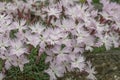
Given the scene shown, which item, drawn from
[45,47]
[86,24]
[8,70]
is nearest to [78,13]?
[86,24]

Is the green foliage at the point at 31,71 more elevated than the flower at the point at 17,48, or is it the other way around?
the flower at the point at 17,48

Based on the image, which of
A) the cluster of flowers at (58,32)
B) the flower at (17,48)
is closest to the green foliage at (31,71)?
the cluster of flowers at (58,32)

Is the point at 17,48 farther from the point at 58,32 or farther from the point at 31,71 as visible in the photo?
the point at 31,71

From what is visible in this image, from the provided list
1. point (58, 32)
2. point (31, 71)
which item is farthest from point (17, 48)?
point (31, 71)

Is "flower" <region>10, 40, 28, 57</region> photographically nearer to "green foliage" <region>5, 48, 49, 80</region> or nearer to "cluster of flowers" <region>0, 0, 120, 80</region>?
"cluster of flowers" <region>0, 0, 120, 80</region>

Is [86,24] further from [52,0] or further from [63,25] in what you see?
[52,0]

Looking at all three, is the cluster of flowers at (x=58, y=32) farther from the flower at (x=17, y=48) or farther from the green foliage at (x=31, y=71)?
the green foliage at (x=31, y=71)

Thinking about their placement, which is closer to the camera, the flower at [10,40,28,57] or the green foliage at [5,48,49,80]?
the flower at [10,40,28,57]

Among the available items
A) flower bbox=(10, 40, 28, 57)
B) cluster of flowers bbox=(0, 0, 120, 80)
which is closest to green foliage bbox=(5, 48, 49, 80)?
cluster of flowers bbox=(0, 0, 120, 80)
